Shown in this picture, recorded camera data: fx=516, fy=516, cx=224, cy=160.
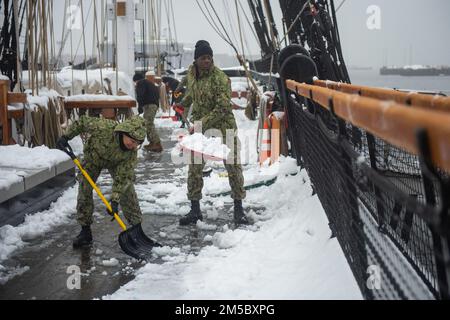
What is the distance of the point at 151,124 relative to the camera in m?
11.6

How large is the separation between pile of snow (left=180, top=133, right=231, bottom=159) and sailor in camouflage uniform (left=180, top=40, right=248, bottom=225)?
84 millimetres

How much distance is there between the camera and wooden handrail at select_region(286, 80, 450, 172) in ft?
4.70

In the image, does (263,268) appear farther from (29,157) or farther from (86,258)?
(29,157)

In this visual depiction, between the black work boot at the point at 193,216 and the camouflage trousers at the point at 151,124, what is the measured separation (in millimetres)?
5311

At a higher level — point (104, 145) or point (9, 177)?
point (104, 145)

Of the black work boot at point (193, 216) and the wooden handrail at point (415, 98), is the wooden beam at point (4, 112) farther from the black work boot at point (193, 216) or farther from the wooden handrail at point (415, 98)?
the wooden handrail at point (415, 98)

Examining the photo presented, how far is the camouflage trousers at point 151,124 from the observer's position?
11.5 m

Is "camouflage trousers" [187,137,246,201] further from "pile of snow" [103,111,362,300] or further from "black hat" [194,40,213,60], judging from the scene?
"black hat" [194,40,213,60]

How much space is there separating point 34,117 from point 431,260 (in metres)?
6.16

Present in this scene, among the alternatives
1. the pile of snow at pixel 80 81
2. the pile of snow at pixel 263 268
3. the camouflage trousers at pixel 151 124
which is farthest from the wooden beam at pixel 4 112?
the pile of snow at pixel 80 81

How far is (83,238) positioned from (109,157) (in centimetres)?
85

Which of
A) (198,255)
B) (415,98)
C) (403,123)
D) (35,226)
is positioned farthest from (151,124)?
(403,123)
